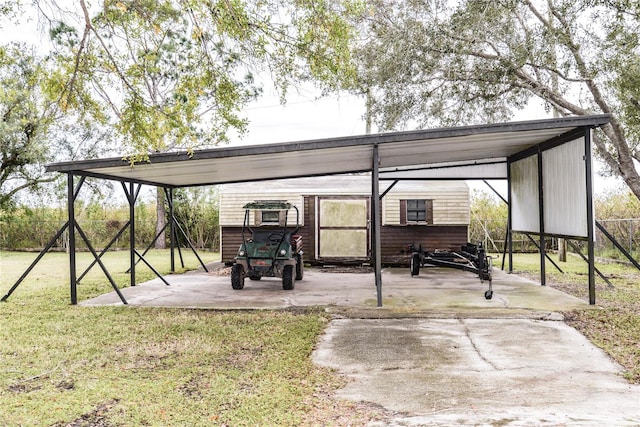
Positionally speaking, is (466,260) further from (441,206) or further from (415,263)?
(441,206)

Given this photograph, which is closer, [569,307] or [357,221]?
[569,307]

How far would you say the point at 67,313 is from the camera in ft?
22.7

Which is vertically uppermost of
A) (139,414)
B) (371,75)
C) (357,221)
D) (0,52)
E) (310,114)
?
(310,114)

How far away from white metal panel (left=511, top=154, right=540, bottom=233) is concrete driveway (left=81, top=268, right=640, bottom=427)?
121 cm

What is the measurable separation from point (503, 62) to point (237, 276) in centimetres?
677

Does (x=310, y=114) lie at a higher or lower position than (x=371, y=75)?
higher

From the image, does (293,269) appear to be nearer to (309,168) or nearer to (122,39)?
(309,168)

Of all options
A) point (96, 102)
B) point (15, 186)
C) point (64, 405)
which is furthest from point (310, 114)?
point (64, 405)

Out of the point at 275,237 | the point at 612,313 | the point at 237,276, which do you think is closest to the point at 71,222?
the point at 237,276

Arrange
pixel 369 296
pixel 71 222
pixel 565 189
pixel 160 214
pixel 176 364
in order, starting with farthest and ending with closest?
pixel 160 214
pixel 369 296
pixel 565 189
pixel 71 222
pixel 176 364

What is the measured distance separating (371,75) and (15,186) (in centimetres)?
1493

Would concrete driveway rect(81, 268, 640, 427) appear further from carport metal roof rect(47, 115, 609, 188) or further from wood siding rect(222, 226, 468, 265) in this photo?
wood siding rect(222, 226, 468, 265)

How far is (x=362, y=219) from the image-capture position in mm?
12828

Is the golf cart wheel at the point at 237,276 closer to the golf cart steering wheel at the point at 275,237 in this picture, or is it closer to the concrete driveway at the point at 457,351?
the concrete driveway at the point at 457,351
